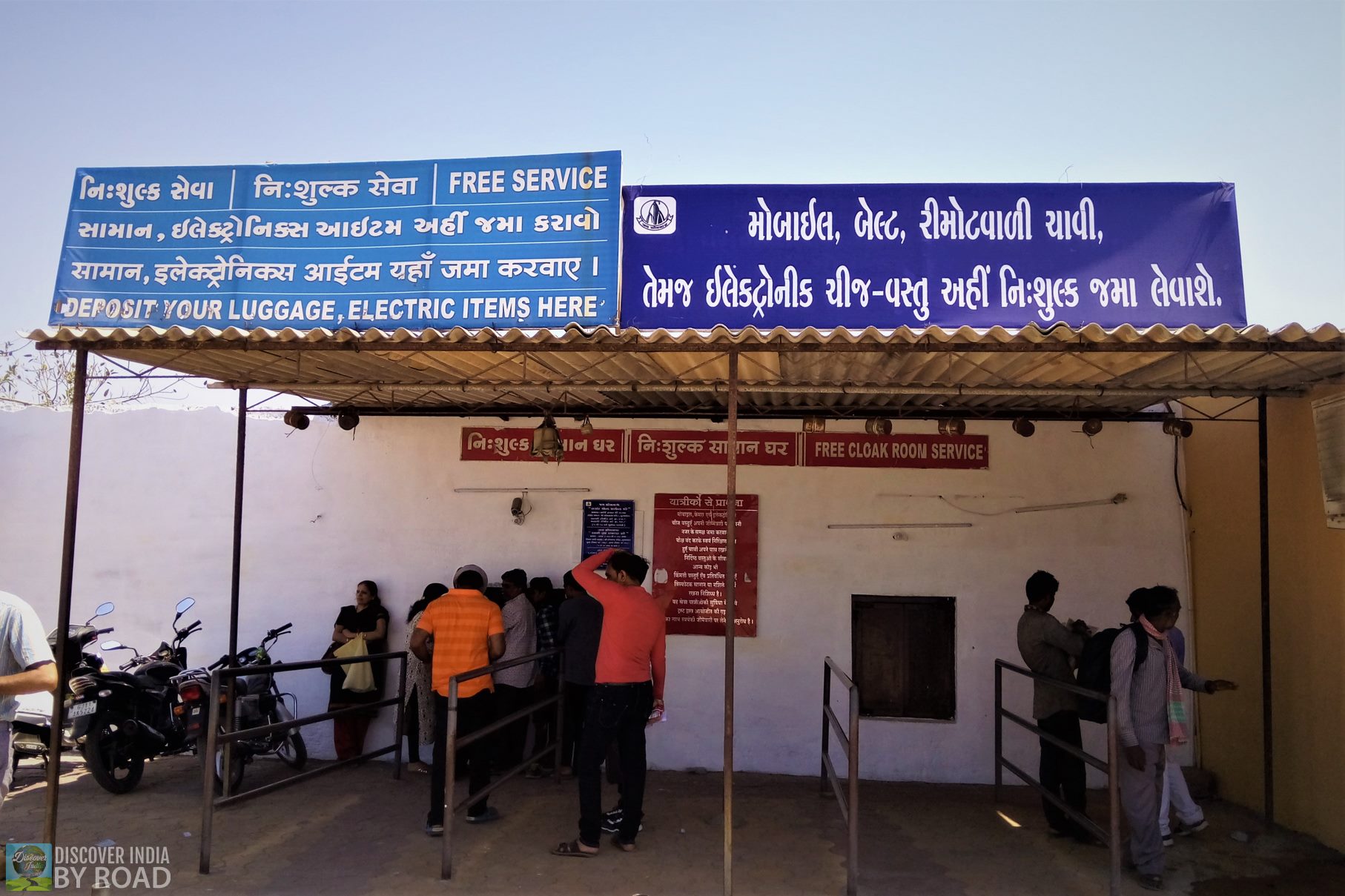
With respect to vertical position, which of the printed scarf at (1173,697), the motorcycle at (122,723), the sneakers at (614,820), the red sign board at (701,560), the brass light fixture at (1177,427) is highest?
the brass light fixture at (1177,427)

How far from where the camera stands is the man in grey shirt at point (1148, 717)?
494 cm

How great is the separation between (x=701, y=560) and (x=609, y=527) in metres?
0.83

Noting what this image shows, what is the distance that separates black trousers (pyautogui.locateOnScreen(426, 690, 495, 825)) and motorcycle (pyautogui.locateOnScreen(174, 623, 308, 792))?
4.97 ft

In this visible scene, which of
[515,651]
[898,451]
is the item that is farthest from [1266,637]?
[515,651]

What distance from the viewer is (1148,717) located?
495 cm

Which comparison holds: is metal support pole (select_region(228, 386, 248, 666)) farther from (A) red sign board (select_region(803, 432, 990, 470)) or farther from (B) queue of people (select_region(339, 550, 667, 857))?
(A) red sign board (select_region(803, 432, 990, 470))

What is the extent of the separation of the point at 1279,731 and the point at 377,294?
6675 millimetres

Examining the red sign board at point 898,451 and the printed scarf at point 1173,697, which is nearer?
the printed scarf at point 1173,697

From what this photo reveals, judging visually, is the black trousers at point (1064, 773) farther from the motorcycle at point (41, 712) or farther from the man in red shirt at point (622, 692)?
the motorcycle at point (41, 712)

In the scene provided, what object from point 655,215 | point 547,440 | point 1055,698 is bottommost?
point 1055,698

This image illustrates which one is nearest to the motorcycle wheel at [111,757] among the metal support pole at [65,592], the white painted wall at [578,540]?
the white painted wall at [578,540]

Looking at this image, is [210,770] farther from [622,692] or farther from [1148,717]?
[1148,717]

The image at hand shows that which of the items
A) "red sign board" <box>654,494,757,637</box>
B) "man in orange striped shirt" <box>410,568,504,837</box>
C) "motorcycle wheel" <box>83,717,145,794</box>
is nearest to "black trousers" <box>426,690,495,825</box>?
"man in orange striped shirt" <box>410,568,504,837</box>

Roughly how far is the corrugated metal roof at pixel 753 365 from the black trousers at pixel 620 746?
6.43 ft
